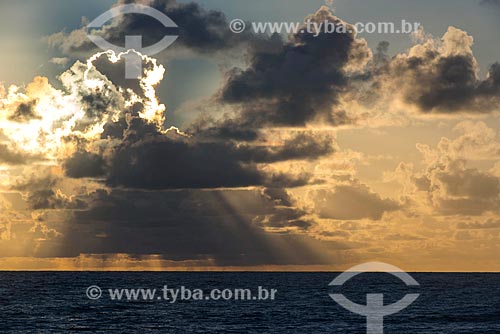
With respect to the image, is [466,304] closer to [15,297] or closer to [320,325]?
[320,325]

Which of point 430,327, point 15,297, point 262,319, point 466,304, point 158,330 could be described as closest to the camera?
point 158,330

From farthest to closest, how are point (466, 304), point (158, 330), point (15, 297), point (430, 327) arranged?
1. point (15, 297)
2. point (466, 304)
3. point (430, 327)
4. point (158, 330)

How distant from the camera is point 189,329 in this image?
10838 cm

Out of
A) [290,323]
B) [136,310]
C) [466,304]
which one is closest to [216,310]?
[136,310]

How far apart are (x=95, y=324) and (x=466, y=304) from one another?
8138 centimetres

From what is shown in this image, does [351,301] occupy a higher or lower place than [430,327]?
higher

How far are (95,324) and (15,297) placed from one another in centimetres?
7070

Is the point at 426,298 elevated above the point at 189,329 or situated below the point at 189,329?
above

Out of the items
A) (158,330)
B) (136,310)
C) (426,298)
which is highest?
(426,298)

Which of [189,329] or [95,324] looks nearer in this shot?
[189,329]

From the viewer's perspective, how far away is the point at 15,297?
179750 mm

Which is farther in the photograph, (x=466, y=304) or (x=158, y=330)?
(x=466, y=304)

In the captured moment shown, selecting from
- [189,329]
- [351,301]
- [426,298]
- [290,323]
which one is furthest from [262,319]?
[426,298]

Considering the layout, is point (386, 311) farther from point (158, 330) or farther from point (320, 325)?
point (158, 330)
